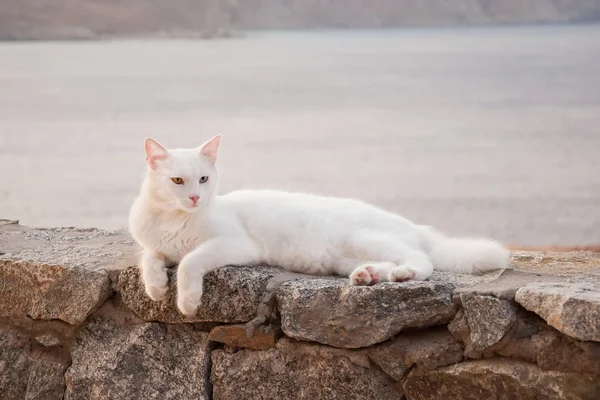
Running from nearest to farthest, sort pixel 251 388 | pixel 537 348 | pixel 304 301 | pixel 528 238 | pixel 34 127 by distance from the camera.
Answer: pixel 537 348 → pixel 304 301 → pixel 251 388 → pixel 528 238 → pixel 34 127

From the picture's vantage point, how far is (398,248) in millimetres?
2635

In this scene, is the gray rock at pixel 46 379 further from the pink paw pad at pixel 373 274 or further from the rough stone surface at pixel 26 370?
the pink paw pad at pixel 373 274

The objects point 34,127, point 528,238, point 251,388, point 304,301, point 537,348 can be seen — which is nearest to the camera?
point 537,348

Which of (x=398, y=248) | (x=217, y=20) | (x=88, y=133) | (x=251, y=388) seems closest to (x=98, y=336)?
(x=251, y=388)

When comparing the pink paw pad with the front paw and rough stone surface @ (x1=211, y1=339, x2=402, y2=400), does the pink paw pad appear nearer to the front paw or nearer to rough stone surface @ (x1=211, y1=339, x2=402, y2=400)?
rough stone surface @ (x1=211, y1=339, x2=402, y2=400)

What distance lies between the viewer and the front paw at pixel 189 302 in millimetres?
2514

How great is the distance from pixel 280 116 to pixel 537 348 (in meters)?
2.74

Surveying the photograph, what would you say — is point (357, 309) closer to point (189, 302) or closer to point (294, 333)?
point (294, 333)

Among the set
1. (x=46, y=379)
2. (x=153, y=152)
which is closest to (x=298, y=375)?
(x=153, y=152)

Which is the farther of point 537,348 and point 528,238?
point 528,238

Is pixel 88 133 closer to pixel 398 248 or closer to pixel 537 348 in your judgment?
pixel 398 248

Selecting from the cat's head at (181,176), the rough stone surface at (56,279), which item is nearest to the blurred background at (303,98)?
the rough stone surface at (56,279)

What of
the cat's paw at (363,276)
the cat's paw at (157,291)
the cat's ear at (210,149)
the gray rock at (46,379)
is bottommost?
the gray rock at (46,379)

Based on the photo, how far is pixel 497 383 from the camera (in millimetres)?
2430
